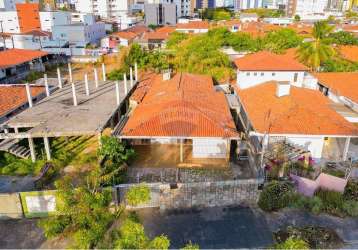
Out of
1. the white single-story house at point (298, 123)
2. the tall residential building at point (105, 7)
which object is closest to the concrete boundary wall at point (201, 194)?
the white single-story house at point (298, 123)

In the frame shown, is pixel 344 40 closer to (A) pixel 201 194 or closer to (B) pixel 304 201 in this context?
(B) pixel 304 201

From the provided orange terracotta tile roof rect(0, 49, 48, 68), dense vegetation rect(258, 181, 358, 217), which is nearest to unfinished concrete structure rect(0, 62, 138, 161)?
dense vegetation rect(258, 181, 358, 217)

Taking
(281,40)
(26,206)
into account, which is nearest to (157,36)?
(281,40)

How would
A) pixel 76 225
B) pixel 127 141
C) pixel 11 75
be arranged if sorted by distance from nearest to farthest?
pixel 76 225, pixel 127 141, pixel 11 75

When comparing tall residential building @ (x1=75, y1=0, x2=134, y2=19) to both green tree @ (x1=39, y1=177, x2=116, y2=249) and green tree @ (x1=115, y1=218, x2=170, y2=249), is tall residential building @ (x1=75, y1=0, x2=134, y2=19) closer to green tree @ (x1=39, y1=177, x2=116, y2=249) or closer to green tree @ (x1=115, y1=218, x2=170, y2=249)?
green tree @ (x1=39, y1=177, x2=116, y2=249)

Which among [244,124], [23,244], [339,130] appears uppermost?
[339,130]

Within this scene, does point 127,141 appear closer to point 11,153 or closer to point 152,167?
point 152,167

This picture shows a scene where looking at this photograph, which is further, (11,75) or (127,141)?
(11,75)

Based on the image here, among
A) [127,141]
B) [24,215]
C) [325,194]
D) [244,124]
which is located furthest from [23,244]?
[244,124]
